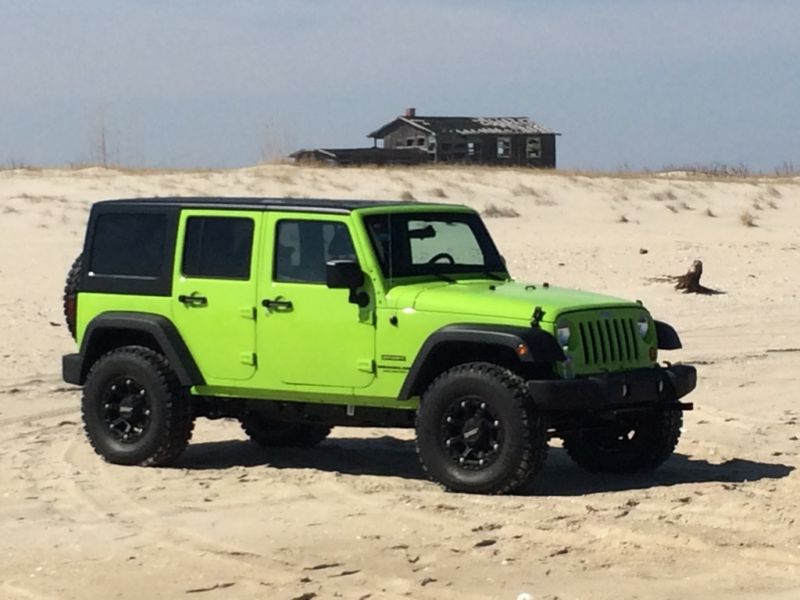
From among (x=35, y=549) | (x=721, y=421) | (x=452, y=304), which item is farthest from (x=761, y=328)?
(x=35, y=549)

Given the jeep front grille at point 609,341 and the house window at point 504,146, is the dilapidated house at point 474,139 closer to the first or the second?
the house window at point 504,146

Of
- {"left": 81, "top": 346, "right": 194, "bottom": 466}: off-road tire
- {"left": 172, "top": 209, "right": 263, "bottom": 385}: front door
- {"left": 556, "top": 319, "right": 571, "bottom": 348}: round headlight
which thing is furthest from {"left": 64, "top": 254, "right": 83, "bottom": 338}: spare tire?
{"left": 556, "top": 319, "right": 571, "bottom": 348}: round headlight

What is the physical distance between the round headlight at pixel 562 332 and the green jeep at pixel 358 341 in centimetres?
1

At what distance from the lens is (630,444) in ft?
37.1

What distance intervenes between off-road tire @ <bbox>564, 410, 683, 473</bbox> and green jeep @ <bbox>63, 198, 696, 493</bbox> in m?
0.01

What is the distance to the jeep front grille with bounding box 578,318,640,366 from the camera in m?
10.5

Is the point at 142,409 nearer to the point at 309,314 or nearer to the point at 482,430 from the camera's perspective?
the point at 309,314

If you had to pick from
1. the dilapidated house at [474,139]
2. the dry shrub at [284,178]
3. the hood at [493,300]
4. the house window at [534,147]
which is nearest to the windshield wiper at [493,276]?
the hood at [493,300]

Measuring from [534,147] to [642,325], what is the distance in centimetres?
5693

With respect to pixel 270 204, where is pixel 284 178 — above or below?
above

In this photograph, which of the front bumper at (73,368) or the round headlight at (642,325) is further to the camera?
the front bumper at (73,368)

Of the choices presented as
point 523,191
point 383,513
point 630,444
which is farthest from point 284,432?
point 523,191

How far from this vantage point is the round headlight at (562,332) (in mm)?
10180

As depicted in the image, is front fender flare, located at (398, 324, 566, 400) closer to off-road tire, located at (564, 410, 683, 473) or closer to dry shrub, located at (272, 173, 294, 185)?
off-road tire, located at (564, 410, 683, 473)
